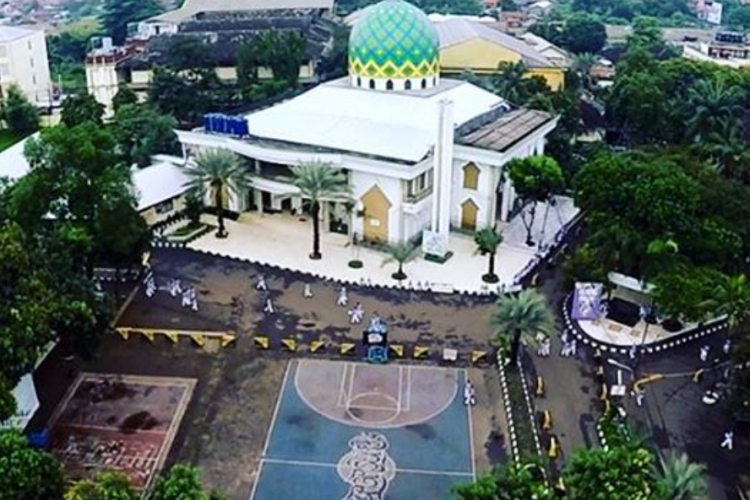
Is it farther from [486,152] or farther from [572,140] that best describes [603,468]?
[572,140]

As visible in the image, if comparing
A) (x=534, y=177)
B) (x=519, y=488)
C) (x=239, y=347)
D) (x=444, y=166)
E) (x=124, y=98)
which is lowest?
(x=239, y=347)

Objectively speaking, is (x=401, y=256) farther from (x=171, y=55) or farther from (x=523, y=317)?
(x=171, y=55)

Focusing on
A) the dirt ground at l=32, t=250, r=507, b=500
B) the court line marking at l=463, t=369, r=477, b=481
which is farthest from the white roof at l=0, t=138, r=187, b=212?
the court line marking at l=463, t=369, r=477, b=481

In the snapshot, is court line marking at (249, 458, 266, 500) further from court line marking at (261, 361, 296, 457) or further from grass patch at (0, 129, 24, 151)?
grass patch at (0, 129, 24, 151)

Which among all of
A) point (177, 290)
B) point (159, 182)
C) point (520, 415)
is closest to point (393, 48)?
point (159, 182)

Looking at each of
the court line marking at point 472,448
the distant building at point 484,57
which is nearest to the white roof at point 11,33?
the distant building at point 484,57
